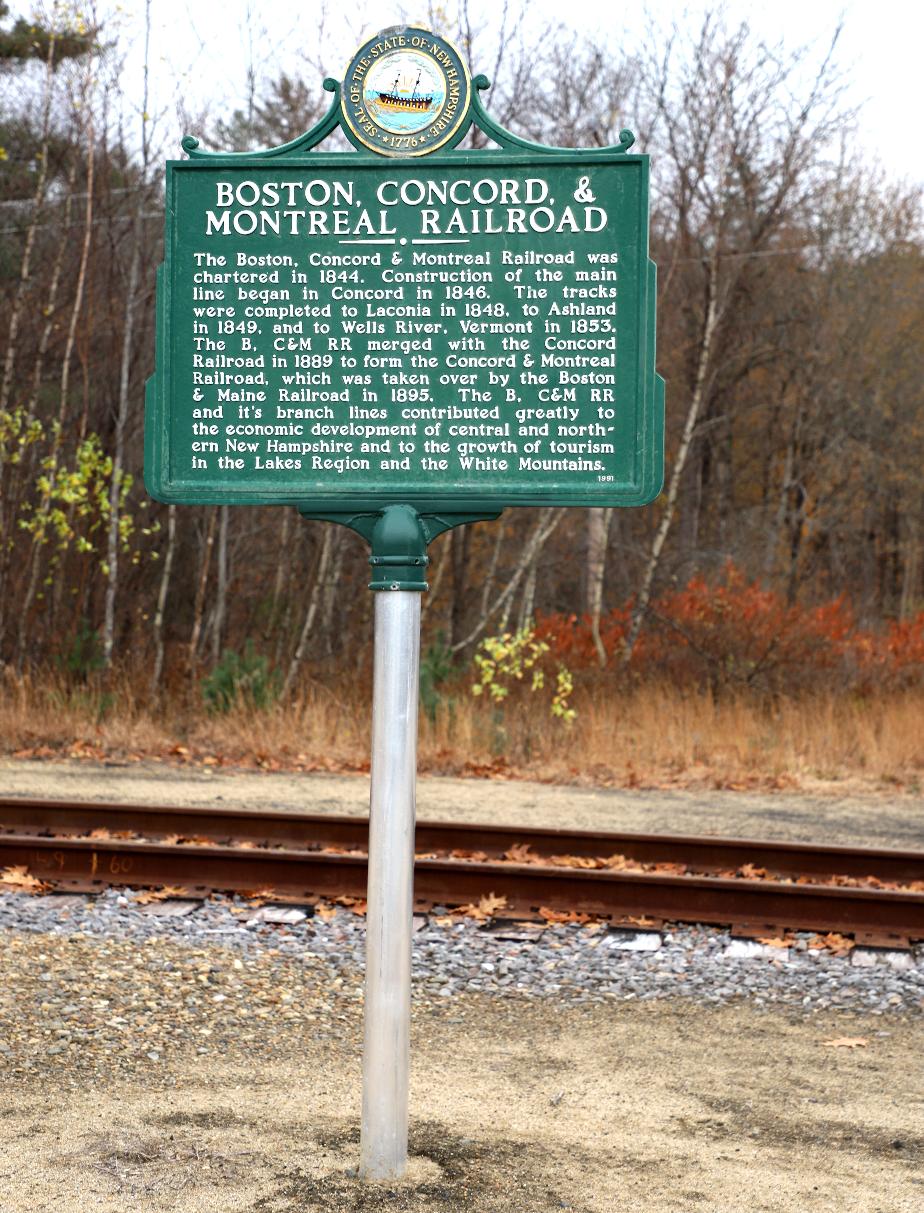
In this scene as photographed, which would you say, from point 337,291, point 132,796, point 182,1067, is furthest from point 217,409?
point 132,796

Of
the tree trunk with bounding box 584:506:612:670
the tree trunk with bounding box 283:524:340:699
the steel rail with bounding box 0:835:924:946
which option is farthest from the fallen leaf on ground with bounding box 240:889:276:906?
A: the tree trunk with bounding box 584:506:612:670

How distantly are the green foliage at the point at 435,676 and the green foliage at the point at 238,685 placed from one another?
174cm

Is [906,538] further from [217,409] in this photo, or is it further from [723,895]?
[217,409]

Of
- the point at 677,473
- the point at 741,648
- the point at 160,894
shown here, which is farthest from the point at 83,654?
the point at 160,894

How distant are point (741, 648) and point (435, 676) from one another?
4.10 metres

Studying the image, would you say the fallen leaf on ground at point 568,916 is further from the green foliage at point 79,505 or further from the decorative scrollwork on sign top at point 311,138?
the green foliage at point 79,505

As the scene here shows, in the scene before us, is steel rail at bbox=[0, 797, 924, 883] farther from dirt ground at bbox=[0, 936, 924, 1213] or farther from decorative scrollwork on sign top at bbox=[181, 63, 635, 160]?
decorative scrollwork on sign top at bbox=[181, 63, 635, 160]

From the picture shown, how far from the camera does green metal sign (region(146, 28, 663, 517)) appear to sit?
4.42 m

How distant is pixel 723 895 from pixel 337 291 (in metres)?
4.56

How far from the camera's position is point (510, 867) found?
8.01 metres

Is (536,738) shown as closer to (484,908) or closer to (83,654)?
(484,908)

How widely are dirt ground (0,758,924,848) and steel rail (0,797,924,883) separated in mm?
1230

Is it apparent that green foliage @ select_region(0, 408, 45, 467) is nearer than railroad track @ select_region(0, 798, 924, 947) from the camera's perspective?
No

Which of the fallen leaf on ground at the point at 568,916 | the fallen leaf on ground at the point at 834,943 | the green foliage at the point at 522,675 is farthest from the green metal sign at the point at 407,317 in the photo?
the green foliage at the point at 522,675
